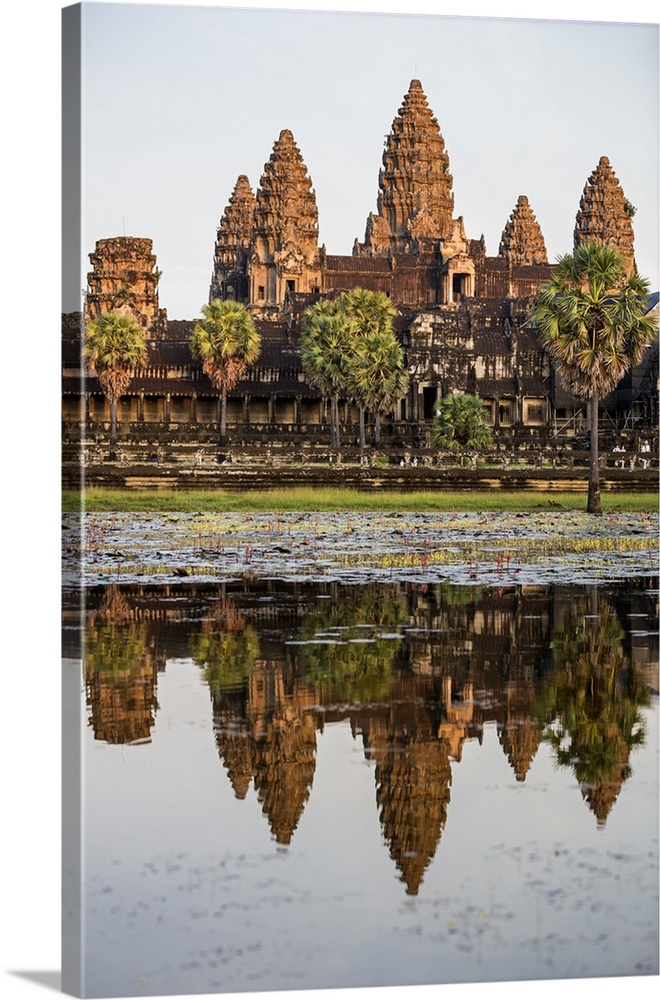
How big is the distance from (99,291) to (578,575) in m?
29.5

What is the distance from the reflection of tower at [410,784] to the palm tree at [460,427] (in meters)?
27.8

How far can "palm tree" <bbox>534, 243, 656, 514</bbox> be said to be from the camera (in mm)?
24516

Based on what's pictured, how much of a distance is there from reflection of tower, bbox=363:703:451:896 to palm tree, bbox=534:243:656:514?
12.3m

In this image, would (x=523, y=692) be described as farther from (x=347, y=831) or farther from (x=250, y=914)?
(x=250, y=914)

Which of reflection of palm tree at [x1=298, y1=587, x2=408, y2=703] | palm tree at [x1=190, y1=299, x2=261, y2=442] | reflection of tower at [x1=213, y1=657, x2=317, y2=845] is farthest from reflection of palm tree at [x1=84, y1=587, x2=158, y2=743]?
palm tree at [x1=190, y1=299, x2=261, y2=442]

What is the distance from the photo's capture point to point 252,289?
251ft

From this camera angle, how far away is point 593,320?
26469 millimetres

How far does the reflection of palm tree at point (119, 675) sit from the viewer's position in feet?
41.5

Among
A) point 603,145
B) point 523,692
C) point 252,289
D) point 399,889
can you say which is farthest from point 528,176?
point 252,289

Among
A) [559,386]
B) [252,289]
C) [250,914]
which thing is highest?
[252,289]

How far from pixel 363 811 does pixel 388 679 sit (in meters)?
3.52

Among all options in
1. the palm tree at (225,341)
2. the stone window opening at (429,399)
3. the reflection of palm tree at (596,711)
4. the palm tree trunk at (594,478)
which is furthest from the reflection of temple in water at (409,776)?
the palm tree at (225,341)

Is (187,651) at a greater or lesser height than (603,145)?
lesser

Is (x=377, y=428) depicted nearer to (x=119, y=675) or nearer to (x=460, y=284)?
(x=119, y=675)
